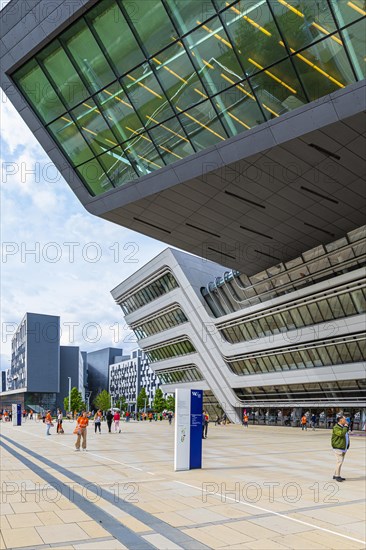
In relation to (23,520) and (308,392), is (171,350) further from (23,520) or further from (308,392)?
(23,520)

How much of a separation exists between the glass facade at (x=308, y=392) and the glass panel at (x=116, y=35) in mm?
29028

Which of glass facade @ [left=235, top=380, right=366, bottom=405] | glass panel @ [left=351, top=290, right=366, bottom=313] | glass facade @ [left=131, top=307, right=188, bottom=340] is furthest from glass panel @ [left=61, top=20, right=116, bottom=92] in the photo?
glass facade @ [left=131, top=307, right=188, bottom=340]

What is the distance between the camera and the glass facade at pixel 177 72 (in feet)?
62.7

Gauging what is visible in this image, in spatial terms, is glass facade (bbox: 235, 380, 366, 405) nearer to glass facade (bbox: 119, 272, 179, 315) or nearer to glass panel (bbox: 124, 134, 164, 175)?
glass facade (bbox: 119, 272, 179, 315)

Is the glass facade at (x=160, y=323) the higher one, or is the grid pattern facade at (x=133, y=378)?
the glass facade at (x=160, y=323)

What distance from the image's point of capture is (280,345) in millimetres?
46844

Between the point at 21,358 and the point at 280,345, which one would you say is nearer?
the point at 280,345

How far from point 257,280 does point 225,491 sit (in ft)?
118

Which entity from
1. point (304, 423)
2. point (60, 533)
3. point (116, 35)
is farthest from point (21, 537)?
point (304, 423)

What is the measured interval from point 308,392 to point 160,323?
2443cm

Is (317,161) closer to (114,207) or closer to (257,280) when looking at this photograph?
(114,207)

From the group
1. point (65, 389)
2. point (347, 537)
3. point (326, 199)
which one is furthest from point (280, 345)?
point (65, 389)

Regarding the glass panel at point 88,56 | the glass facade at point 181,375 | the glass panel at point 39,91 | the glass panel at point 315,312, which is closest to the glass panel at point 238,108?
the glass panel at point 88,56

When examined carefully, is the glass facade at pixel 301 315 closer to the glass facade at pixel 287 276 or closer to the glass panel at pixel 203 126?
the glass facade at pixel 287 276
